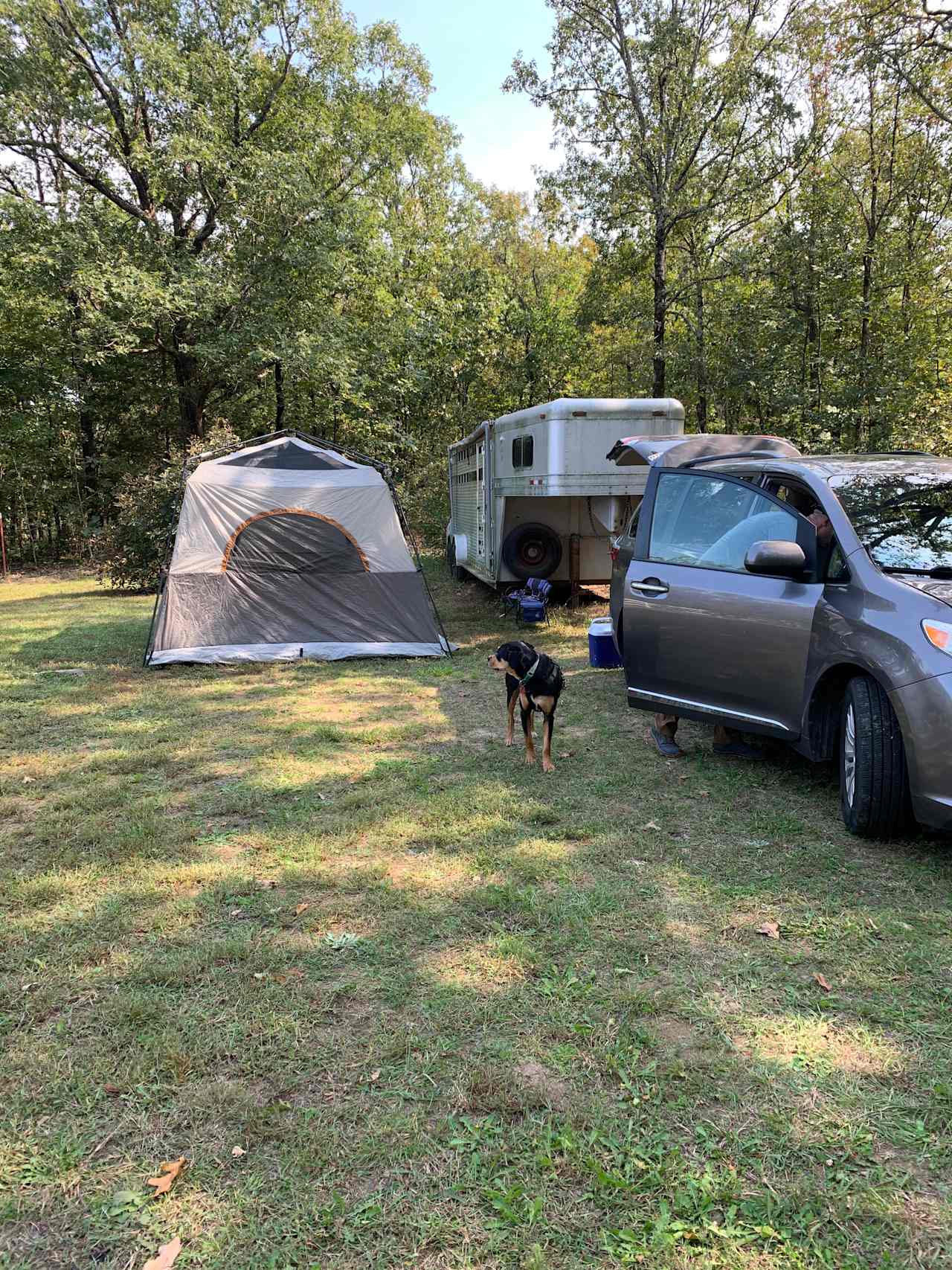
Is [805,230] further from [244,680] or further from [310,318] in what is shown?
[244,680]

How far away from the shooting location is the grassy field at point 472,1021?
1813 mm

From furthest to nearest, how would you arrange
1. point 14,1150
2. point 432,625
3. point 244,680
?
point 432,625
point 244,680
point 14,1150

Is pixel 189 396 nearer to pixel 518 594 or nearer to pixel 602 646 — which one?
pixel 518 594

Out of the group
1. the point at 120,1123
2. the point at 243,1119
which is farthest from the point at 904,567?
the point at 120,1123

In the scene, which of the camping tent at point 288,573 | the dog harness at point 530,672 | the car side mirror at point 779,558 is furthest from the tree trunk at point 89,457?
the car side mirror at point 779,558

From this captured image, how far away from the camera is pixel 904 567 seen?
12.2 ft

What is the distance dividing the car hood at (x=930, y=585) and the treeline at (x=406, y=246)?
7.27 m

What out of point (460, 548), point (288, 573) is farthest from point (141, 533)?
point (288, 573)

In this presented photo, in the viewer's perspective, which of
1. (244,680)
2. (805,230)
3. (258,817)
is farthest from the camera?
(805,230)

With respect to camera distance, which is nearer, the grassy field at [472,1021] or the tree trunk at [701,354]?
the grassy field at [472,1021]

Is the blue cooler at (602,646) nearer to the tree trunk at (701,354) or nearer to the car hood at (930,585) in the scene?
the car hood at (930,585)

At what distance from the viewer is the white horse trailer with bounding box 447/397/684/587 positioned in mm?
8773

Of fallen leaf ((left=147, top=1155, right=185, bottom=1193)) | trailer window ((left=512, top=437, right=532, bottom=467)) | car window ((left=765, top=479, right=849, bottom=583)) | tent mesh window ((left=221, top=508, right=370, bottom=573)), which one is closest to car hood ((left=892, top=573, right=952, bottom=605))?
car window ((left=765, top=479, right=849, bottom=583))

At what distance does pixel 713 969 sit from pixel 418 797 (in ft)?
6.71
